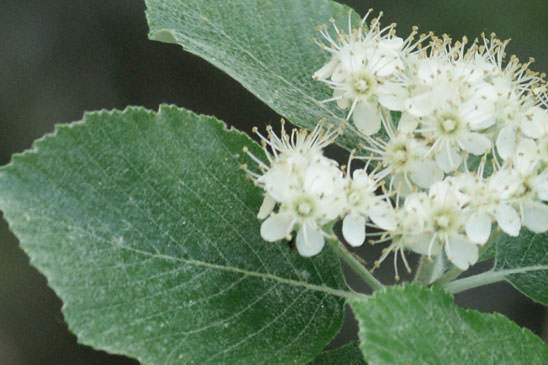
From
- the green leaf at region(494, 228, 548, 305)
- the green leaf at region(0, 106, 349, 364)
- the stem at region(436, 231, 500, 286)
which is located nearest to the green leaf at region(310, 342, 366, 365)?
the green leaf at region(0, 106, 349, 364)

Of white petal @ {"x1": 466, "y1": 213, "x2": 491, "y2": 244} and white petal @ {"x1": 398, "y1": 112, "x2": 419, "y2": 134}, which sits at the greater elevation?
white petal @ {"x1": 398, "y1": 112, "x2": 419, "y2": 134}

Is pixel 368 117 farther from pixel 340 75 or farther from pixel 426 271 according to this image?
pixel 426 271

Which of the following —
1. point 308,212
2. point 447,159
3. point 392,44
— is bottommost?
point 308,212

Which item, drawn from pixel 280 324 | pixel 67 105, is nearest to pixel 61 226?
pixel 280 324

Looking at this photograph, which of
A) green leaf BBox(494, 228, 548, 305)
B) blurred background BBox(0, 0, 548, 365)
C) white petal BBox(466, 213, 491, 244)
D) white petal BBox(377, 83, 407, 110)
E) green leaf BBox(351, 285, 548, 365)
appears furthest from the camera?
blurred background BBox(0, 0, 548, 365)

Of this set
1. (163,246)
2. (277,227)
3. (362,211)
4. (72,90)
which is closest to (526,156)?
(362,211)

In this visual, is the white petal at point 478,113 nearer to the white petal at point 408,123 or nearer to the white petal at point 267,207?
the white petal at point 408,123

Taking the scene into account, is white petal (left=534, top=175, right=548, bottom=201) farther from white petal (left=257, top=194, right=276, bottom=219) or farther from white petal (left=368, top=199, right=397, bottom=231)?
white petal (left=257, top=194, right=276, bottom=219)
